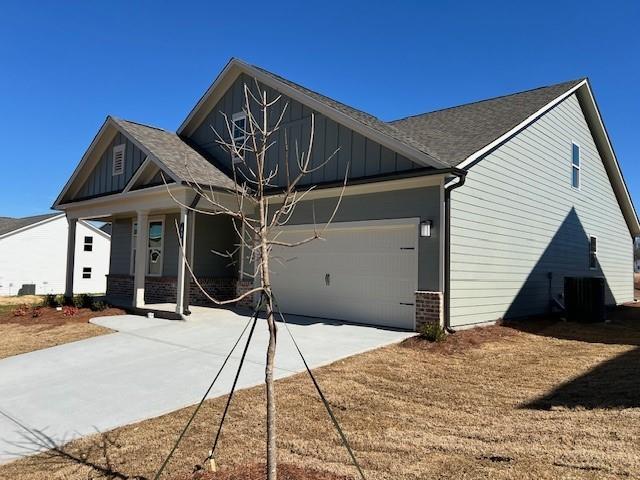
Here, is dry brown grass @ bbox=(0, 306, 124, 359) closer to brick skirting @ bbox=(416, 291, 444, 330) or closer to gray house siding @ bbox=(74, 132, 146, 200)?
gray house siding @ bbox=(74, 132, 146, 200)

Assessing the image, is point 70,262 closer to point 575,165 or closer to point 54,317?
point 54,317

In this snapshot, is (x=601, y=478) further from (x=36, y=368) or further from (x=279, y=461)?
(x=36, y=368)

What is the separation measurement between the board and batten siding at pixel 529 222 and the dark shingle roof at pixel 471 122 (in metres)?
0.46

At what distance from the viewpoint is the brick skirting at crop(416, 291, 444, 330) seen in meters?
9.93

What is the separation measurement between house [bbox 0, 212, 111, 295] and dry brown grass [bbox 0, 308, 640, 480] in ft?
99.3

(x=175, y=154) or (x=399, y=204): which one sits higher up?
(x=175, y=154)

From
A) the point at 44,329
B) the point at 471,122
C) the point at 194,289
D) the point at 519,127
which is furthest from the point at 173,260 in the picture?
the point at 519,127

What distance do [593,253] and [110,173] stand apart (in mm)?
16566

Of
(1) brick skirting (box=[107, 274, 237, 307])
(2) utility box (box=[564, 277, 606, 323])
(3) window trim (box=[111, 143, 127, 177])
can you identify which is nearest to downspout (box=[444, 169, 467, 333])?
(2) utility box (box=[564, 277, 606, 323])

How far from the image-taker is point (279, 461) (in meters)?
4.34

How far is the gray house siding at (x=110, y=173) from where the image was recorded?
1548 cm

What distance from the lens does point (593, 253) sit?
56.5ft

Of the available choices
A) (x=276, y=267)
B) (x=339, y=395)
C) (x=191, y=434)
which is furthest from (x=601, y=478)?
(x=276, y=267)

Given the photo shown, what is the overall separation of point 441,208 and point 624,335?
4.99 meters
